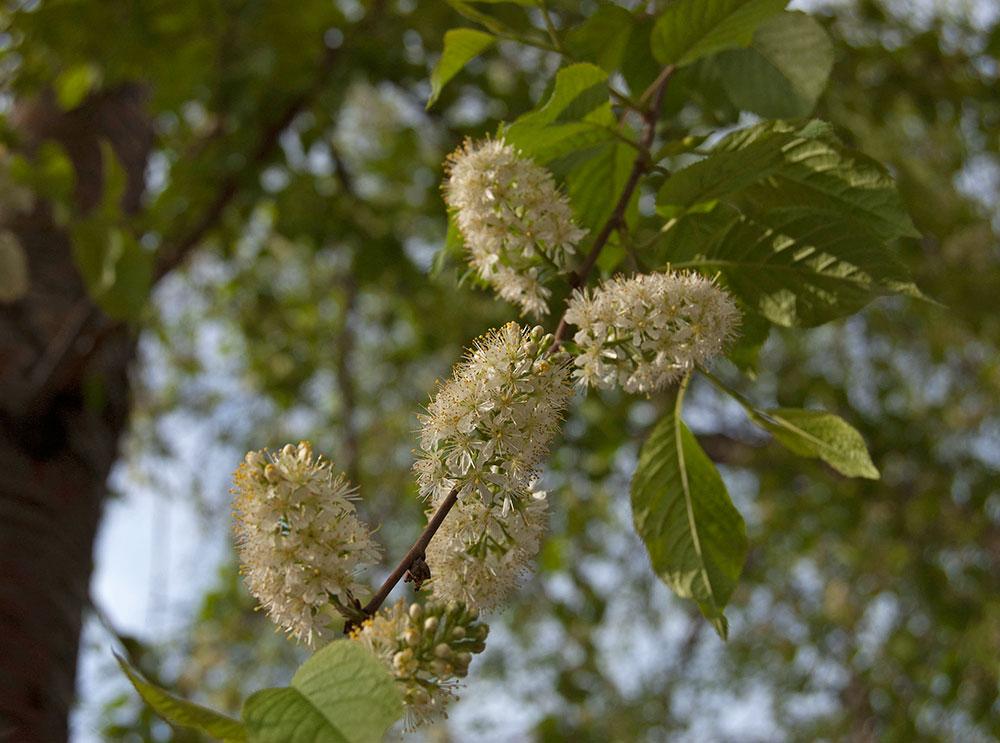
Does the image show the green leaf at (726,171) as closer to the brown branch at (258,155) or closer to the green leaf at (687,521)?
the green leaf at (687,521)

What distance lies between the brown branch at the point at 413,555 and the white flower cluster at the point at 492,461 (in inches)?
0.8

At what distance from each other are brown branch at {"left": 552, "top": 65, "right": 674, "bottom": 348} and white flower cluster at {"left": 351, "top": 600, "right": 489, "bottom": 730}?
340 mm

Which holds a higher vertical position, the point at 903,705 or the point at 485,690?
the point at 903,705

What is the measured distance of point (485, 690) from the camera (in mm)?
6598

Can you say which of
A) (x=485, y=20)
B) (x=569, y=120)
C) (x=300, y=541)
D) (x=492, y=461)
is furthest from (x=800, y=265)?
(x=300, y=541)

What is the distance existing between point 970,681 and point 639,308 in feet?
13.8

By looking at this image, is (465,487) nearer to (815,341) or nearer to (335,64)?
(335,64)

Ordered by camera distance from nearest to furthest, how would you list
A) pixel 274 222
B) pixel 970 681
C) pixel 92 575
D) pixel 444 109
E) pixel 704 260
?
1. pixel 704 260
2. pixel 92 575
3. pixel 444 109
4. pixel 274 222
5. pixel 970 681

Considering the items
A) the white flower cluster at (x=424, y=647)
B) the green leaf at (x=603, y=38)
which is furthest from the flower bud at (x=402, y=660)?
the green leaf at (x=603, y=38)

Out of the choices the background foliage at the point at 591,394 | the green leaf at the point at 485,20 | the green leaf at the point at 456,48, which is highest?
the green leaf at the point at 485,20

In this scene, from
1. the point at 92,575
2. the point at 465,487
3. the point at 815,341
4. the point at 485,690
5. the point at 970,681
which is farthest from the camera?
the point at 485,690

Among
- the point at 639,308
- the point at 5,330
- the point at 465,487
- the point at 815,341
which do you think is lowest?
the point at 815,341

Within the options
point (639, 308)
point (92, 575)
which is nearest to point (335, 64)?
→ point (92, 575)

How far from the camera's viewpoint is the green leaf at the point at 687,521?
3.03ft
